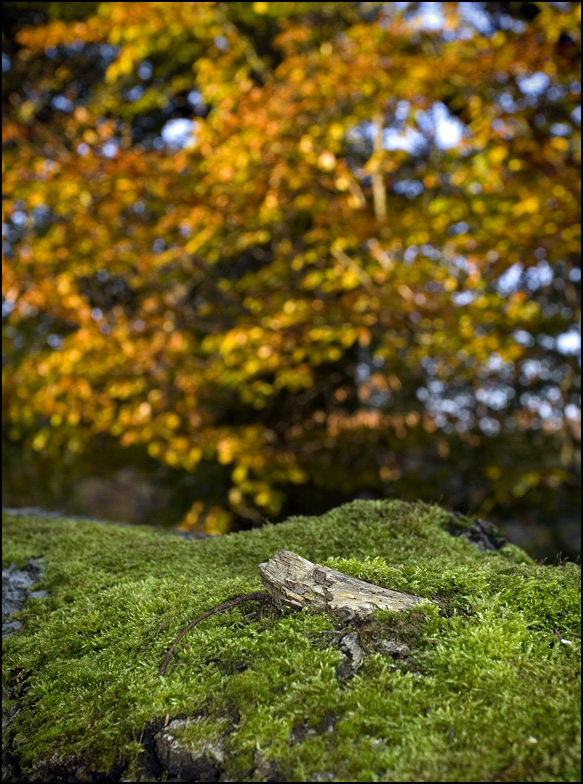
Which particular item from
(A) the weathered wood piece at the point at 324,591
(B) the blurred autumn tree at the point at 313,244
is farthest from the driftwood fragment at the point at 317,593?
(B) the blurred autumn tree at the point at 313,244

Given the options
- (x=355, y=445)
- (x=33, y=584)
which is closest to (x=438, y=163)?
(x=355, y=445)

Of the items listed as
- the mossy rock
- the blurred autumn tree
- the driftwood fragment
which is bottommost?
the mossy rock

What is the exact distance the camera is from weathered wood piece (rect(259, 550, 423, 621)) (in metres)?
2.14

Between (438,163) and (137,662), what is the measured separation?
8330mm

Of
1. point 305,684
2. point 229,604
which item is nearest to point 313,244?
point 229,604

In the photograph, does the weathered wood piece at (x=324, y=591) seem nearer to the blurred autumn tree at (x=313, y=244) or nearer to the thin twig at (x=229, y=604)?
the thin twig at (x=229, y=604)

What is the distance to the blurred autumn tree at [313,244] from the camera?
23.5ft

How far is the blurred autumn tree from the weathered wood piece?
15.9 ft

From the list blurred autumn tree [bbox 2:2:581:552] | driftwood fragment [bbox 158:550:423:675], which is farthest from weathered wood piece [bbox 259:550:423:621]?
blurred autumn tree [bbox 2:2:581:552]

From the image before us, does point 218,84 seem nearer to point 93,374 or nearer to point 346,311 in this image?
point 346,311

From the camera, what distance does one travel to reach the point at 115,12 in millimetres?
7594

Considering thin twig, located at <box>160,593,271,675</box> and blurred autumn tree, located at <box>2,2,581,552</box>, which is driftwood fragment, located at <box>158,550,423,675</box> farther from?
blurred autumn tree, located at <box>2,2,581,552</box>

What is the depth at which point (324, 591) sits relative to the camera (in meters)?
2.21

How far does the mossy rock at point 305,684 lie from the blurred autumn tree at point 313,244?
4.79 metres
